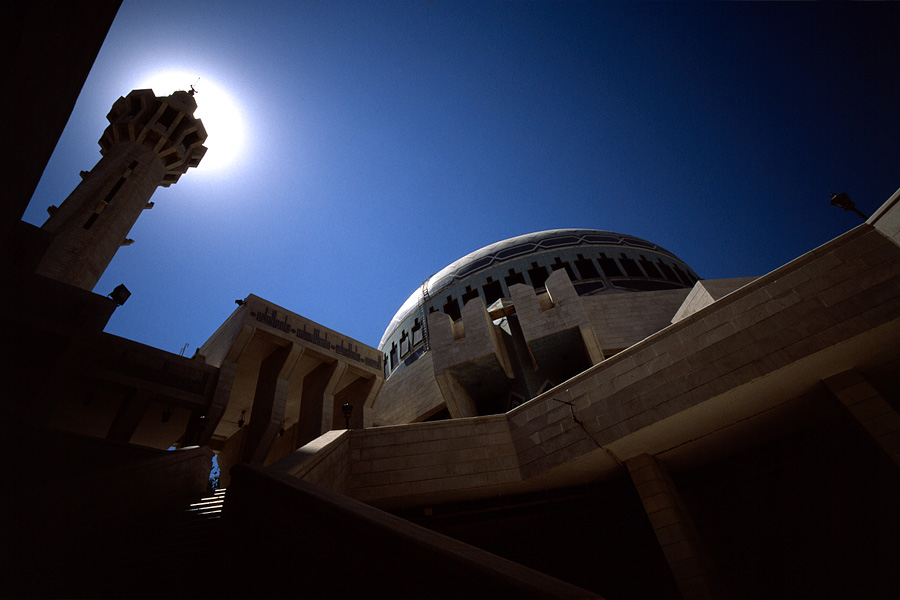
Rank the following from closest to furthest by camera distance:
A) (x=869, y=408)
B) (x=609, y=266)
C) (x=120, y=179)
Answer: (x=869, y=408) < (x=120, y=179) < (x=609, y=266)

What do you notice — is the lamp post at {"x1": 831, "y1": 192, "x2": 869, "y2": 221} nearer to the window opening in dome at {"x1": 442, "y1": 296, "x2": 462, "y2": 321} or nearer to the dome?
the dome

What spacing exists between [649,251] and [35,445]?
30.8 m

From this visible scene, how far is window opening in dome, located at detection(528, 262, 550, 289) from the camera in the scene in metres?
27.4

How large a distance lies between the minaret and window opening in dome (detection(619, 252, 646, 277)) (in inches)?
1040

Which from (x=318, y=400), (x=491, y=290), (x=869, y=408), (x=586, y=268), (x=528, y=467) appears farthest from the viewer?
(x=491, y=290)

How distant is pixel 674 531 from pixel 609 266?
20.8 m

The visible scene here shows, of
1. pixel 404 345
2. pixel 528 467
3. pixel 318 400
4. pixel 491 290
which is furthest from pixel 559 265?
pixel 528 467

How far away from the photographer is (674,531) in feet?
25.8

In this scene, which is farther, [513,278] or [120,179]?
[513,278]

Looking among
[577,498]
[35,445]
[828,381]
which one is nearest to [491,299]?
[577,498]

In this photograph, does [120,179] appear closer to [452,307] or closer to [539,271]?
[452,307]

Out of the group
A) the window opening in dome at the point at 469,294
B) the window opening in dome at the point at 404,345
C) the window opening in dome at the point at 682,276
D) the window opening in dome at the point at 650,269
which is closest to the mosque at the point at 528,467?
the window opening in dome at the point at 469,294

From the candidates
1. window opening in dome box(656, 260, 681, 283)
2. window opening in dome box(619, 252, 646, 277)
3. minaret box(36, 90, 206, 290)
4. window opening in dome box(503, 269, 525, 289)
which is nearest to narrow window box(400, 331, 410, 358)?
window opening in dome box(503, 269, 525, 289)

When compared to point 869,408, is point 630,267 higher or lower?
higher
